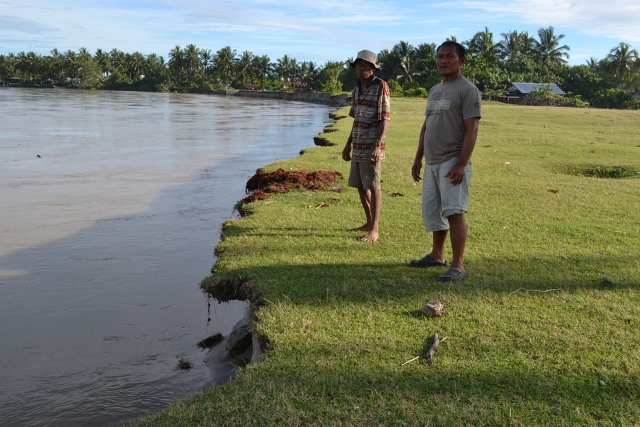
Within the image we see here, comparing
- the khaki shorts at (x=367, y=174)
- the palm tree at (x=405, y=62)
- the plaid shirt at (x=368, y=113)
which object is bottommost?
the khaki shorts at (x=367, y=174)

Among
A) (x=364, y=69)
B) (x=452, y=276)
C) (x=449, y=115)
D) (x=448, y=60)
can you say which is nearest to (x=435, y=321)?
(x=452, y=276)

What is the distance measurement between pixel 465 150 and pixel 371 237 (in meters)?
1.76

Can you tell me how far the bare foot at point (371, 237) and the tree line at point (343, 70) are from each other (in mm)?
54940

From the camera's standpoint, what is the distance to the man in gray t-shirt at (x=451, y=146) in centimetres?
469

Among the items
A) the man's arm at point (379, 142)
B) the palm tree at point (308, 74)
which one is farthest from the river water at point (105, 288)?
the palm tree at point (308, 74)

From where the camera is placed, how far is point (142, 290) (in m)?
6.12

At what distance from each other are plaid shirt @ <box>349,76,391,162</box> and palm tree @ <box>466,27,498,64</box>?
68781 mm

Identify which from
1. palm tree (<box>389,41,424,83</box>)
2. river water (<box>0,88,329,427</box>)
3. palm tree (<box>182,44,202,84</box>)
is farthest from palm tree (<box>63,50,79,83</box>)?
river water (<box>0,88,329,427</box>)

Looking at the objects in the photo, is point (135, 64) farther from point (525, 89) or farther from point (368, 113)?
point (368, 113)

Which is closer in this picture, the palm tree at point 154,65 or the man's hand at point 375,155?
the man's hand at point 375,155

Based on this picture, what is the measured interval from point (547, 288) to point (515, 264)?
2.10 feet

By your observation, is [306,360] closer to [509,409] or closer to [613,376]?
[509,409]

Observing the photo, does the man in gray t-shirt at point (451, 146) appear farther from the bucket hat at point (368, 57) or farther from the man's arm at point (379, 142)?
the bucket hat at point (368, 57)

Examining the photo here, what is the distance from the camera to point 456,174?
4.75 metres
